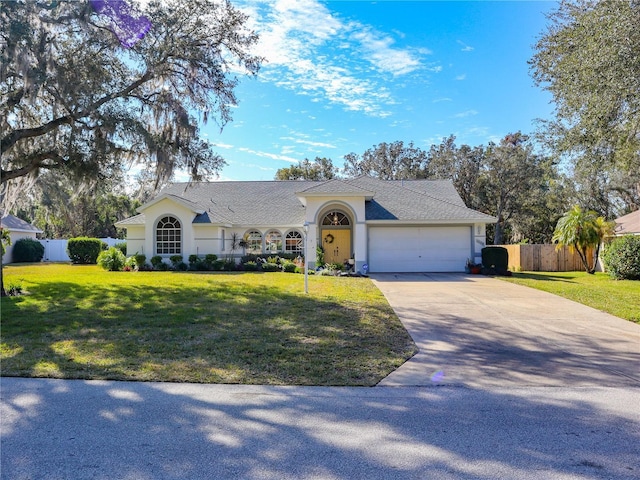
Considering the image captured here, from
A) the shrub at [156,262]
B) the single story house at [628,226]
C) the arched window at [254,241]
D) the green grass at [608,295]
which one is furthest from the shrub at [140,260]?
the single story house at [628,226]

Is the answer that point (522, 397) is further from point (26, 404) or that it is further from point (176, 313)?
point (176, 313)

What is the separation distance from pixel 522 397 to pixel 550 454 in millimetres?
1420

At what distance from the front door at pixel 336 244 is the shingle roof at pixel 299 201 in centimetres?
162

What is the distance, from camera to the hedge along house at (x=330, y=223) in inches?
790

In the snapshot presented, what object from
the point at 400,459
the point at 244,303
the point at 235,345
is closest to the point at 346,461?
the point at 400,459

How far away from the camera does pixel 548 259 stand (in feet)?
78.9

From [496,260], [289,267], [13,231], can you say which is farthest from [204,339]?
[13,231]

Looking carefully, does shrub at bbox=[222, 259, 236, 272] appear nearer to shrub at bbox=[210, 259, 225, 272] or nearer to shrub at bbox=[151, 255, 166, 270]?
shrub at bbox=[210, 259, 225, 272]

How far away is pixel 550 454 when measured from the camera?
3.47 metres

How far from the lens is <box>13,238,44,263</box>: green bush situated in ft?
95.8

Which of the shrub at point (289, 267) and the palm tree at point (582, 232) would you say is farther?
the palm tree at point (582, 232)

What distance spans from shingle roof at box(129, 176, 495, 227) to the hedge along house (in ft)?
0.17

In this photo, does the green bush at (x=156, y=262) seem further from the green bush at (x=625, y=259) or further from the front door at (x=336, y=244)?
the green bush at (x=625, y=259)

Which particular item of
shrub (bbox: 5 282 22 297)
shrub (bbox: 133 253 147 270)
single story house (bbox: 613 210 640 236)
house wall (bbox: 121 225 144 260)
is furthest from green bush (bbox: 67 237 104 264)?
single story house (bbox: 613 210 640 236)
